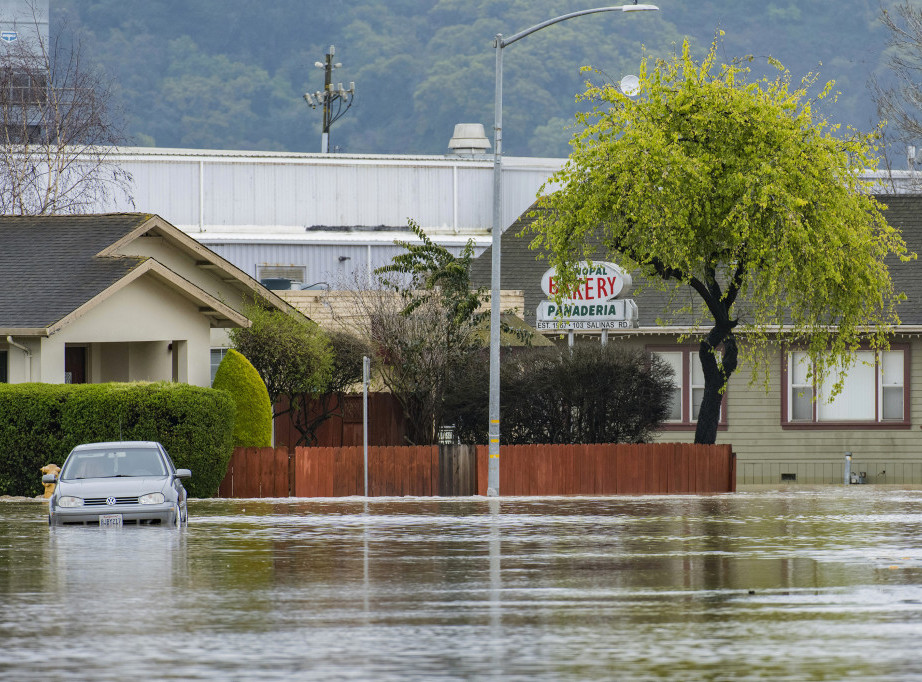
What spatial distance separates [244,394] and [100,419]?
145 inches

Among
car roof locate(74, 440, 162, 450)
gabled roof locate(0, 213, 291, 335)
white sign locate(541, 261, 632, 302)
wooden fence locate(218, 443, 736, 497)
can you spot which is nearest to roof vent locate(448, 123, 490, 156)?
gabled roof locate(0, 213, 291, 335)

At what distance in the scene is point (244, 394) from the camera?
33250 millimetres

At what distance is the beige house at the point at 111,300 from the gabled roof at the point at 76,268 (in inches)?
0.8

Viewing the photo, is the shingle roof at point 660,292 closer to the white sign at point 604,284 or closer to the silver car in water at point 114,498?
the white sign at point 604,284

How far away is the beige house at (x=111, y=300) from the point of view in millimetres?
32312

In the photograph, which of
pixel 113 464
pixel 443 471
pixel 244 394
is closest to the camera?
pixel 113 464

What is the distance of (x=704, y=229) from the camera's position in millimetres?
32219

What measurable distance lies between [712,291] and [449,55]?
83.1 meters

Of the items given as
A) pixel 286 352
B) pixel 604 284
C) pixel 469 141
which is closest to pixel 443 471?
pixel 286 352

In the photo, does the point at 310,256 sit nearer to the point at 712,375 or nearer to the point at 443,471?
the point at 712,375

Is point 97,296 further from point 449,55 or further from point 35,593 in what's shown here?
point 449,55

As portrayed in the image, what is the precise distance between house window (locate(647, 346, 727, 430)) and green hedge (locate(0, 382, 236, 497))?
13654 millimetres

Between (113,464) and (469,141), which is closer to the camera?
(113,464)

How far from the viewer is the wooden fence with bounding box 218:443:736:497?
32312mm
